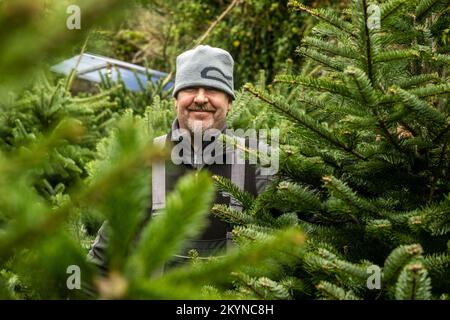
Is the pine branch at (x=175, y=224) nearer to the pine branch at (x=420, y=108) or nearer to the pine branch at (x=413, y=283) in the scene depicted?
the pine branch at (x=413, y=283)

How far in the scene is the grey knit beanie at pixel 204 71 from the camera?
3.21 m

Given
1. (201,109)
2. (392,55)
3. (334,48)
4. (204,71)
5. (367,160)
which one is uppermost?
(204,71)

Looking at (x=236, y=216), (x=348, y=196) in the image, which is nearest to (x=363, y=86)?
(x=348, y=196)

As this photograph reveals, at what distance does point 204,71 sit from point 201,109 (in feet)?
0.71

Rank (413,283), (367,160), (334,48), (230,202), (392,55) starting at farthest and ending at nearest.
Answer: (230,202)
(334,48)
(367,160)
(392,55)
(413,283)

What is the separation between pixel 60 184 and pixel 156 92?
2.43 m

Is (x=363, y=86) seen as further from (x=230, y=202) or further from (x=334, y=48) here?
(x=230, y=202)

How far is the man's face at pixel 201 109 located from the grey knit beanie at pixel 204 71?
5cm

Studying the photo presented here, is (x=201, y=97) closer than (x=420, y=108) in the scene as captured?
No

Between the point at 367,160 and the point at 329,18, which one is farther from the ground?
the point at 329,18

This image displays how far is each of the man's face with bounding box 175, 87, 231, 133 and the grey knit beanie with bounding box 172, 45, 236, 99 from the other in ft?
0.16

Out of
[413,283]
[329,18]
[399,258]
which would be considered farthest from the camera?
[329,18]

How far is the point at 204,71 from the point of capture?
127 inches

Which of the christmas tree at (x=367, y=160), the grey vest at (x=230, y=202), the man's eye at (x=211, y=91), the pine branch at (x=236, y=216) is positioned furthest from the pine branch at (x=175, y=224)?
the man's eye at (x=211, y=91)
